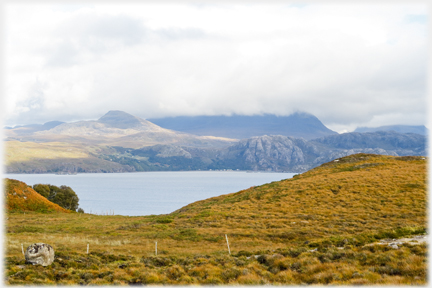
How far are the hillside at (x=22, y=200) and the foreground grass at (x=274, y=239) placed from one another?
2886 mm

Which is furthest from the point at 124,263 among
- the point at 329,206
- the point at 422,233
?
the point at 329,206

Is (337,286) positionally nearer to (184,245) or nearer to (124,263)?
(124,263)

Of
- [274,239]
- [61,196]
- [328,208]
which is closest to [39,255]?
[274,239]

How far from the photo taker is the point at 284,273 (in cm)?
1627

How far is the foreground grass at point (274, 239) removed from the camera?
16344mm

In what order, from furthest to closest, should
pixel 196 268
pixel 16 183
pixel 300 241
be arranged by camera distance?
1. pixel 16 183
2. pixel 300 241
3. pixel 196 268

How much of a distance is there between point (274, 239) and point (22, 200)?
53394 millimetres

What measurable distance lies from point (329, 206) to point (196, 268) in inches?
1132

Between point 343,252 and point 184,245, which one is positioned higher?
point 343,252

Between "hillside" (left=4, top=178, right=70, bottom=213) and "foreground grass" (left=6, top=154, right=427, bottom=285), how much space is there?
2.89 m

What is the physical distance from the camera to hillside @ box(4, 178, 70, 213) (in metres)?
59.7

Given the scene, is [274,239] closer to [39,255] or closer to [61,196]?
[39,255]

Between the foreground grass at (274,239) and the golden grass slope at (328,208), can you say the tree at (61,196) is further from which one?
the golden grass slope at (328,208)

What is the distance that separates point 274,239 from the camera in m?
30.9
